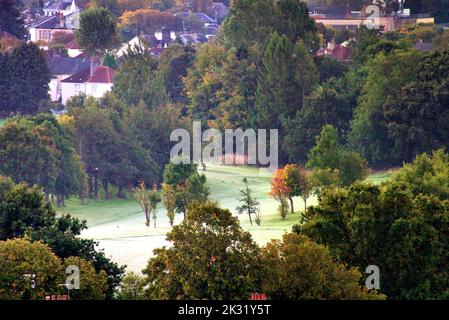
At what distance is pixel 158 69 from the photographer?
14138 cm

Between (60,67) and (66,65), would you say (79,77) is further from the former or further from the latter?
(66,65)

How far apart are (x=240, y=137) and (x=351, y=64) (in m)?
15.7

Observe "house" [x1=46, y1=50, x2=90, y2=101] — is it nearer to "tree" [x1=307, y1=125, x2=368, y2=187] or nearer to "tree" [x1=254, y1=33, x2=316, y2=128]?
"tree" [x1=254, y1=33, x2=316, y2=128]

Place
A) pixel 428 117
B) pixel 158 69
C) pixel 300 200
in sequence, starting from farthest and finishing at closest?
pixel 158 69
pixel 428 117
pixel 300 200

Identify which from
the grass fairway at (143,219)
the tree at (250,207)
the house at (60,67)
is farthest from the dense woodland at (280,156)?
the house at (60,67)

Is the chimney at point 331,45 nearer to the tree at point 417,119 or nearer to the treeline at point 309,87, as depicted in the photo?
the treeline at point 309,87

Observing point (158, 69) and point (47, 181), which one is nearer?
point (47, 181)

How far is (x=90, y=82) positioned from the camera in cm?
15112

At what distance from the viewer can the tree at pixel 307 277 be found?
5147 cm

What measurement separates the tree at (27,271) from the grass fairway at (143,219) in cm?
1390

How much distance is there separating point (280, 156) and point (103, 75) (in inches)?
1596
